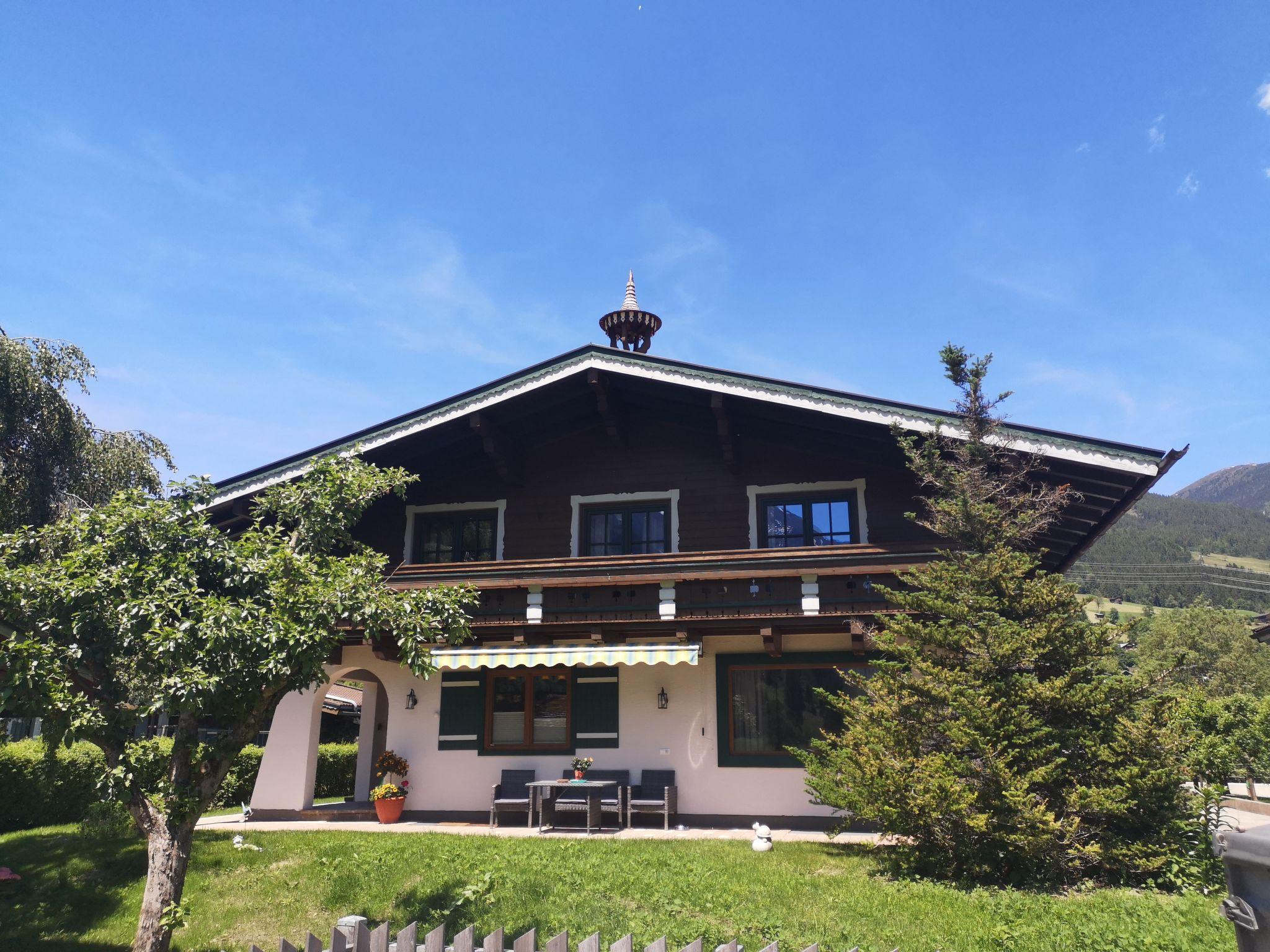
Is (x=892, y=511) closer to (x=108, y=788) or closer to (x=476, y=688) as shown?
(x=476, y=688)

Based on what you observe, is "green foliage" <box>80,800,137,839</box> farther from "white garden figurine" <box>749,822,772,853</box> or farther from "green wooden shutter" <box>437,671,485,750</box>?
"white garden figurine" <box>749,822,772,853</box>

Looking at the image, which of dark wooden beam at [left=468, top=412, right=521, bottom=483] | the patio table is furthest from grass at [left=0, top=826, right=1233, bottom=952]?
dark wooden beam at [left=468, top=412, right=521, bottom=483]

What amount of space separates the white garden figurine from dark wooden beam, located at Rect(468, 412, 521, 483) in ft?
28.3

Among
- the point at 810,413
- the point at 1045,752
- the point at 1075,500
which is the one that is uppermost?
the point at 810,413

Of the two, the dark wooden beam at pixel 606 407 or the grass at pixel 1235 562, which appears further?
the grass at pixel 1235 562

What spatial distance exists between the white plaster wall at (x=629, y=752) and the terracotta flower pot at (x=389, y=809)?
1.51 ft

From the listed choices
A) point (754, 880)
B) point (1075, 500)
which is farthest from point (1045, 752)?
point (1075, 500)

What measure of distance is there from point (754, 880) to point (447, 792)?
796 centimetres

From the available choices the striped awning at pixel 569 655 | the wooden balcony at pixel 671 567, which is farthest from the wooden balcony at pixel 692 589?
the striped awning at pixel 569 655

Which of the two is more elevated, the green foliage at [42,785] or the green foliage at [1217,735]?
the green foliage at [1217,735]

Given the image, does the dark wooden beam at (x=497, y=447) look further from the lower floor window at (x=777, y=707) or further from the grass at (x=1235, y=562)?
the grass at (x=1235, y=562)

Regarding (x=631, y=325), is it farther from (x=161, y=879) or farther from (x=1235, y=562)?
(x=1235, y=562)

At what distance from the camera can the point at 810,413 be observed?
50.6 ft

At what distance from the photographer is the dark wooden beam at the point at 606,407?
1604 centimetres
